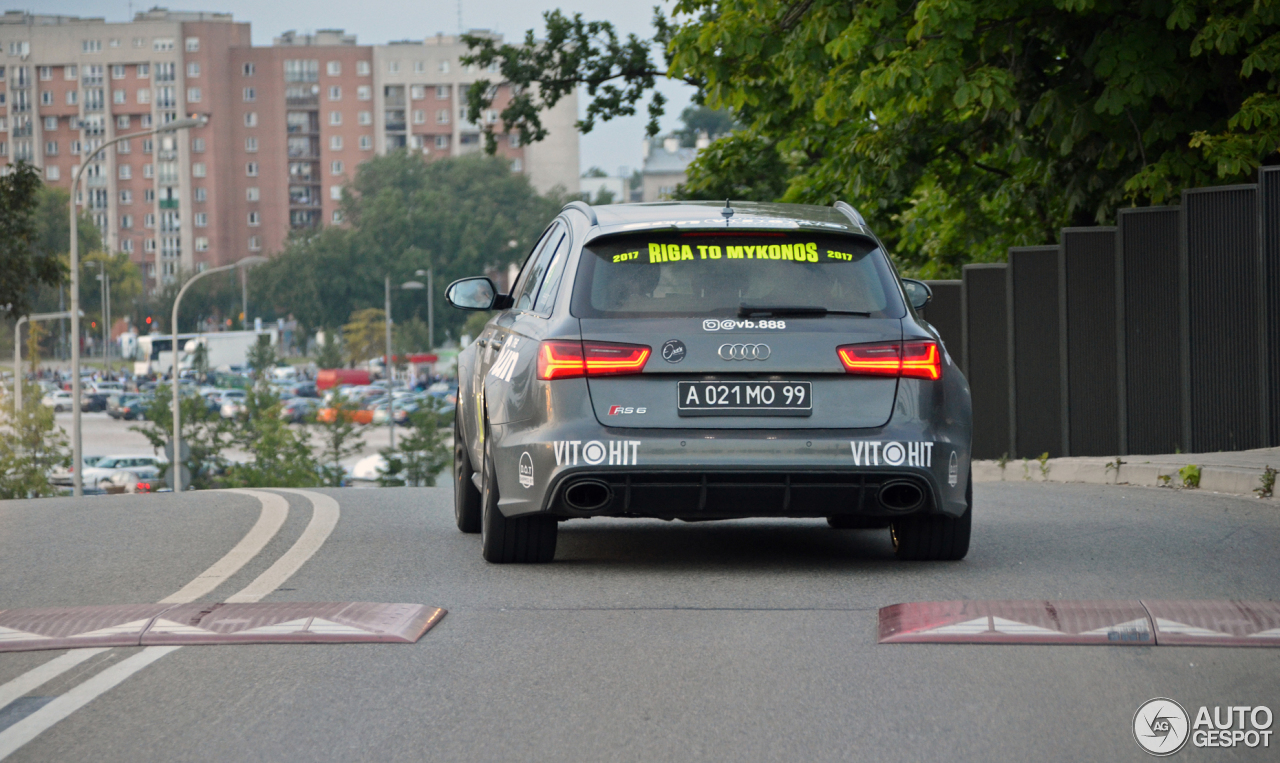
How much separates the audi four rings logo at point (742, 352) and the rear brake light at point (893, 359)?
0.33m

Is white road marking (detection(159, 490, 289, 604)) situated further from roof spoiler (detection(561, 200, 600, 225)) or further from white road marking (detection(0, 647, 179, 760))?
roof spoiler (detection(561, 200, 600, 225))

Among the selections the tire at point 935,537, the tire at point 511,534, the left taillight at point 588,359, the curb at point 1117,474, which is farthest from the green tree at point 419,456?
the left taillight at point 588,359

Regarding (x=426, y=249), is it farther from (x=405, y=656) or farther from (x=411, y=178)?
(x=405, y=656)

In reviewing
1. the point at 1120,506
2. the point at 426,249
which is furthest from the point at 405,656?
the point at 426,249

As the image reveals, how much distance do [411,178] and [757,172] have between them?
119432 millimetres

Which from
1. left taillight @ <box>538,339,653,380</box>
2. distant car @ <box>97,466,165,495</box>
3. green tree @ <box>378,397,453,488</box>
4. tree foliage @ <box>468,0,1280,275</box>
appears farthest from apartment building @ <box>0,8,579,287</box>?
left taillight @ <box>538,339,653,380</box>

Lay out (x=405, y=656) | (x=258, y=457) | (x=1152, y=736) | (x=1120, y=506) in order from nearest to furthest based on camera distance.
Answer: (x=1152, y=736) < (x=405, y=656) < (x=1120, y=506) < (x=258, y=457)

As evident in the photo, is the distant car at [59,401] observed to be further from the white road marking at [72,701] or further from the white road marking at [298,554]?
the white road marking at [72,701]

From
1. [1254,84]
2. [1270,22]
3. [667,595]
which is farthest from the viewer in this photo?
[1254,84]

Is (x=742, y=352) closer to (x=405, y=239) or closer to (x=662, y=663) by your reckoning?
(x=662, y=663)

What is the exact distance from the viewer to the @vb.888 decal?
696 cm

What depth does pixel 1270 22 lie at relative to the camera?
1455cm

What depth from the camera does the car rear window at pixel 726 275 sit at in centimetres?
721

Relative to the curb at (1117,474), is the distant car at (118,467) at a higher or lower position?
lower
